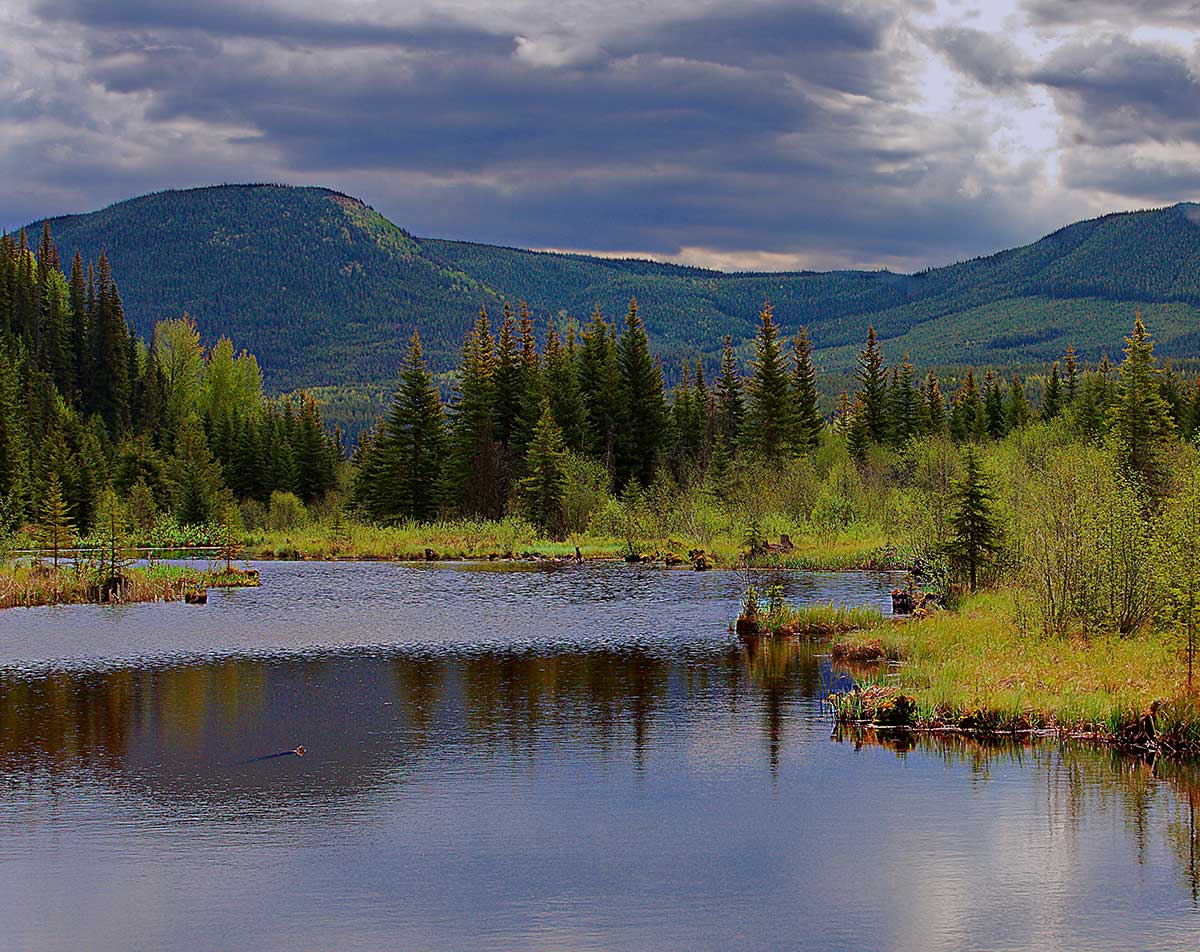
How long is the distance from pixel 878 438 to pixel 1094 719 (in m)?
86.9

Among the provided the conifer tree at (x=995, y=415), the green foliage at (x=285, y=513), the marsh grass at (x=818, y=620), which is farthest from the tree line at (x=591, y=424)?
the marsh grass at (x=818, y=620)

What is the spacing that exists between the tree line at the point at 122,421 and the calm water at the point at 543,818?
32.4 m

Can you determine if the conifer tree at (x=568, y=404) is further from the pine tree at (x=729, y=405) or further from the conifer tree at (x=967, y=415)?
the conifer tree at (x=967, y=415)

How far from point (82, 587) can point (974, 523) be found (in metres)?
28.9

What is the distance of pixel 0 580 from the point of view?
144 ft

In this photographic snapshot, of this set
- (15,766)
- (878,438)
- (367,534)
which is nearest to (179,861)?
(15,766)

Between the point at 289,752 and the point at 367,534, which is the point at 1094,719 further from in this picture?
the point at 367,534

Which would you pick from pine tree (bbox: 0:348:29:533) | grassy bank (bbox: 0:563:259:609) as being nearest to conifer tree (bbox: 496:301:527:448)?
pine tree (bbox: 0:348:29:533)

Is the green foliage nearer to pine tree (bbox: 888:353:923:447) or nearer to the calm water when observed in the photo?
pine tree (bbox: 888:353:923:447)

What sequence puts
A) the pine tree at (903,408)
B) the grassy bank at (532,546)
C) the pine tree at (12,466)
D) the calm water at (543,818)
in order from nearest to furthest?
the calm water at (543,818) → the grassy bank at (532,546) → the pine tree at (12,466) → the pine tree at (903,408)

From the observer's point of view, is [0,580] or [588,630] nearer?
[588,630]

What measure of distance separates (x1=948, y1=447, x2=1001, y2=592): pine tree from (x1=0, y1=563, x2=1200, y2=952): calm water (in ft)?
23.3

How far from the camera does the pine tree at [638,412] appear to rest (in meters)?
91.2

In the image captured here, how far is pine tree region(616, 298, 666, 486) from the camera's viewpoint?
91.2 meters
